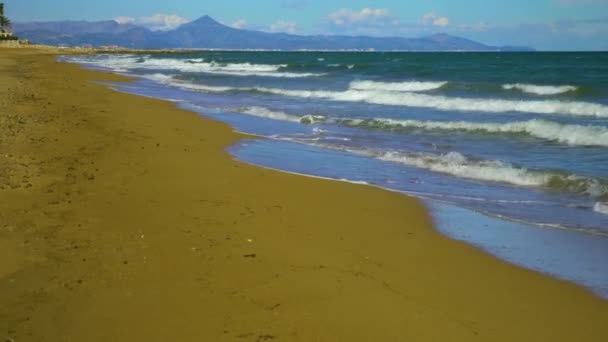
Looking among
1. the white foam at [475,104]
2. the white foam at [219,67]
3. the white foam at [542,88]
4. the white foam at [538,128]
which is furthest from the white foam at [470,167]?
the white foam at [219,67]

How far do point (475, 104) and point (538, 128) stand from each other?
22.9ft

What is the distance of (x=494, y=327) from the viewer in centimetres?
372

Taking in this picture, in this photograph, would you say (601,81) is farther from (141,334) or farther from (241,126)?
(141,334)

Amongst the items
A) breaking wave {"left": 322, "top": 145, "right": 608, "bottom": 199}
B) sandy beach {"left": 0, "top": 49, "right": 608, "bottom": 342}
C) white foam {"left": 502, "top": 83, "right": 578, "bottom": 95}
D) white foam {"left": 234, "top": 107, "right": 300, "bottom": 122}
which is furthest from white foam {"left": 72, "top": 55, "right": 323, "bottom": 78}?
sandy beach {"left": 0, "top": 49, "right": 608, "bottom": 342}

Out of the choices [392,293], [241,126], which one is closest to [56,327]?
[392,293]

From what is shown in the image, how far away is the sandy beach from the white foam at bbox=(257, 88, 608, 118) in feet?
44.1

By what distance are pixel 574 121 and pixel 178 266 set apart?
48.5 ft

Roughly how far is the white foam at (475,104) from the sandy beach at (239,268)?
529 inches

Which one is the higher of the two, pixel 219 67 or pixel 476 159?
pixel 219 67

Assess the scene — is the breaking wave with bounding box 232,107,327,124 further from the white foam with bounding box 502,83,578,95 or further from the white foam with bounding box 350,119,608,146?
the white foam with bounding box 502,83,578,95

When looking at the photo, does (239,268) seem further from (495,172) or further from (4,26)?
(4,26)

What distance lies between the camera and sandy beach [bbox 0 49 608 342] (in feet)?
11.8

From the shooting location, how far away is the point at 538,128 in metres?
13.6

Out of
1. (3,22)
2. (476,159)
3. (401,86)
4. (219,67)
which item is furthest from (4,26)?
(476,159)
